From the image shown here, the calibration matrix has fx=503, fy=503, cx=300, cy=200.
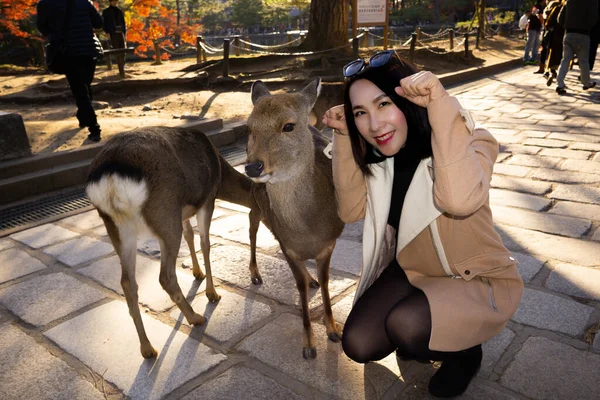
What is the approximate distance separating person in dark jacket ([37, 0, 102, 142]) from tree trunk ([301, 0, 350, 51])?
8196mm

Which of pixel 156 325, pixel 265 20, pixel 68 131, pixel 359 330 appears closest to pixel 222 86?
pixel 68 131

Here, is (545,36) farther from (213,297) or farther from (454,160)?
(454,160)

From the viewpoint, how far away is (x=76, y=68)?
6.70m

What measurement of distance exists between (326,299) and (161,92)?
1006 cm

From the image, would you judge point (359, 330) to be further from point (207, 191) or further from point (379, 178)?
point (207, 191)

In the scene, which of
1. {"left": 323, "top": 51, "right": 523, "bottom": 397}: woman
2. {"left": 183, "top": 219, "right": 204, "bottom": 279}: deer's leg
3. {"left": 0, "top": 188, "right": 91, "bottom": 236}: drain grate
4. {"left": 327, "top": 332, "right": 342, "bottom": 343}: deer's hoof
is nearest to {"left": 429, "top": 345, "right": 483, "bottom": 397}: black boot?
{"left": 323, "top": 51, "right": 523, "bottom": 397}: woman

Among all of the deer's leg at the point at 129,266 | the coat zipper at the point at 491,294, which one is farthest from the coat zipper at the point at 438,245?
the deer's leg at the point at 129,266

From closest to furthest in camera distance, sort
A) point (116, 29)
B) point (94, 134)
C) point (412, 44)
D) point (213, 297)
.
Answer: point (213, 297) → point (94, 134) → point (116, 29) → point (412, 44)

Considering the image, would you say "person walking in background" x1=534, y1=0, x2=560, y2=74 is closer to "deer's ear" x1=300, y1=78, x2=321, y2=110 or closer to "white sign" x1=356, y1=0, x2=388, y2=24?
"white sign" x1=356, y1=0, x2=388, y2=24

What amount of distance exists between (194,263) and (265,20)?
3994cm

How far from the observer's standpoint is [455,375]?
2.35m

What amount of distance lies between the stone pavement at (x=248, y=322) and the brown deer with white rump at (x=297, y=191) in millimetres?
368

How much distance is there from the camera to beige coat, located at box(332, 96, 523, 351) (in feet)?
6.85

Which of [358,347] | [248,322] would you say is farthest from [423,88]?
[248,322]
